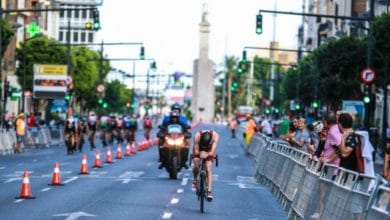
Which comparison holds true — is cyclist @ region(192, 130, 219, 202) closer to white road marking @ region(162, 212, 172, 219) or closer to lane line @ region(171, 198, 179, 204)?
lane line @ region(171, 198, 179, 204)

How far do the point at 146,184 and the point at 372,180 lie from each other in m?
17.9

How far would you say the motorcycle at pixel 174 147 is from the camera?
31891mm

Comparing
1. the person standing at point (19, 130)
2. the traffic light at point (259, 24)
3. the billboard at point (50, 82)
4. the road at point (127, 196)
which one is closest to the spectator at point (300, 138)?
the road at point (127, 196)

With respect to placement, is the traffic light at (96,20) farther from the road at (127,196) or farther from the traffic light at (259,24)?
the road at (127,196)

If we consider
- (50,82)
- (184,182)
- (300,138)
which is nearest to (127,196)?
(184,182)

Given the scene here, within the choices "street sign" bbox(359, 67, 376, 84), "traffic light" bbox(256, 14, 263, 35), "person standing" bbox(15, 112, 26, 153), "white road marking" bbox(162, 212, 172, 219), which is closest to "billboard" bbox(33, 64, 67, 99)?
"person standing" bbox(15, 112, 26, 153)

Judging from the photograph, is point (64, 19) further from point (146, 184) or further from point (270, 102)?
point (146, 184)

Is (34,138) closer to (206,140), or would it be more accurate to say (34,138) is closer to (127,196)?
(127,196)

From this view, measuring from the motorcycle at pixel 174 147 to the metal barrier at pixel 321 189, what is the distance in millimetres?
2753

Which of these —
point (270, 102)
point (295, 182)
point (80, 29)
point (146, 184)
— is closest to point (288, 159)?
point (295, 182)

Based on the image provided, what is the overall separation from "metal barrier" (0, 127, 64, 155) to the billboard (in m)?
4.75

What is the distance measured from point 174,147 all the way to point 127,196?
23.6ft

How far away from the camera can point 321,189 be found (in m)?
16.2

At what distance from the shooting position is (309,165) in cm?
1994
